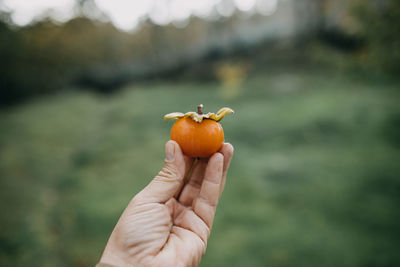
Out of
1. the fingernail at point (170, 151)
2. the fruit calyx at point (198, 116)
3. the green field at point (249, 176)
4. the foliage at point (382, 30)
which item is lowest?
the green field at point (249, 176)

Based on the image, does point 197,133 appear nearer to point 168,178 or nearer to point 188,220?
point 168,178

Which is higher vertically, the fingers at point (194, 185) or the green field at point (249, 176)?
the fingers at point (194, 185)

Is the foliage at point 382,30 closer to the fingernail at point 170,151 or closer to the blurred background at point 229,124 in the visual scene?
the blurred background at point 229,124

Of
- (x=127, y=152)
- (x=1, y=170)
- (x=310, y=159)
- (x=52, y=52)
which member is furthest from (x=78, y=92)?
(x=310, y=159)

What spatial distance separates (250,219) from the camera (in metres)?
5.79

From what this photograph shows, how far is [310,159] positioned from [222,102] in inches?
295

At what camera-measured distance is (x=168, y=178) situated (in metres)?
2.33

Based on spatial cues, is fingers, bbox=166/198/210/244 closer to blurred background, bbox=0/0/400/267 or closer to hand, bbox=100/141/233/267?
hand, bbox=100/141/233/267

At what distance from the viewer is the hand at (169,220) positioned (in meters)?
2.07

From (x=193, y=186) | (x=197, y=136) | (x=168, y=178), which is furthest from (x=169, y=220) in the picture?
(x=197, y=136)

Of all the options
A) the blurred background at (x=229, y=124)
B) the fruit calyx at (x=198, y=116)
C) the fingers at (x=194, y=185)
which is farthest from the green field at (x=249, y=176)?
the fruit calyx at (x=198, y=116)

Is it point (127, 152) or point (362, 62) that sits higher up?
point (362, 62)

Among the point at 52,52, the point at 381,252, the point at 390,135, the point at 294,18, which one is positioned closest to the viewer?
the point at 381,252

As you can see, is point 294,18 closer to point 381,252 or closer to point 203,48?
point 203,48
